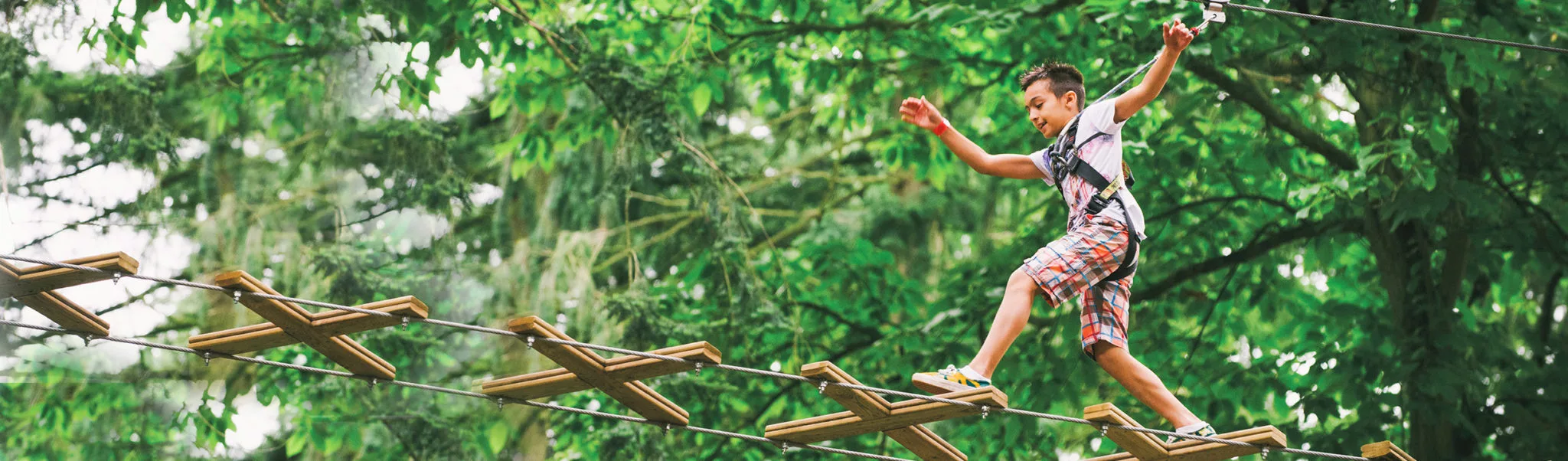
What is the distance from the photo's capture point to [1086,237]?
4.56 m

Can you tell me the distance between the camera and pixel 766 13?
28.4ft

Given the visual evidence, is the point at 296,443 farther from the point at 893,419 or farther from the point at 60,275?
the point at 893,419

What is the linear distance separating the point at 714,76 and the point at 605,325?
5.53 feet

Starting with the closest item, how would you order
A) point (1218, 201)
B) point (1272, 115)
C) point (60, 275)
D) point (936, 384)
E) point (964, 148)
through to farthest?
point (936, 384) → point (60, 275) → point (964, 148) → point (1272, 115) → point (1218, 201)

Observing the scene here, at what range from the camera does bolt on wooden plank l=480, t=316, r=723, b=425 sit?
15.4ft

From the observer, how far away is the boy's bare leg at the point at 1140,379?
471 centimetres

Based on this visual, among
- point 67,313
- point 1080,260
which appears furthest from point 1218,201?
point 67,313

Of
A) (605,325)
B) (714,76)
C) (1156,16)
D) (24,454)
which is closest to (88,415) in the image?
(24,454)

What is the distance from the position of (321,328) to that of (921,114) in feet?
6.68

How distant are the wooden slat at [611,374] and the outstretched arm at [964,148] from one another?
98cm

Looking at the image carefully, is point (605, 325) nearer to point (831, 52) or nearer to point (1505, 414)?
point (831, 52)

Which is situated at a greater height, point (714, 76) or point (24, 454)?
point (714, 76)

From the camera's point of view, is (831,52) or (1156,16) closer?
(1156,16)

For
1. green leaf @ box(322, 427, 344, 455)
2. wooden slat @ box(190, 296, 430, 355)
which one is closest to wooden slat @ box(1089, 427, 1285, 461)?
wooden slat @ box(190, 296, 430, 355)
